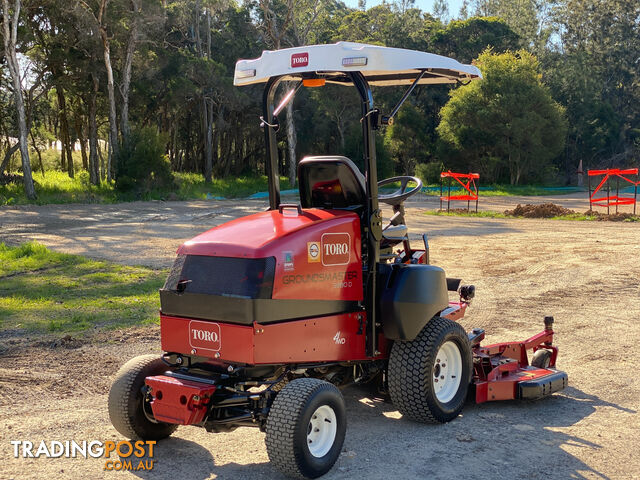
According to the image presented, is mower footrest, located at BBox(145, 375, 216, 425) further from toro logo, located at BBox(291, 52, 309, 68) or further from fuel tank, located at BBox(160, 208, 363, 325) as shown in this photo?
toro logo, located at BBox(291, 52, 309, 68)

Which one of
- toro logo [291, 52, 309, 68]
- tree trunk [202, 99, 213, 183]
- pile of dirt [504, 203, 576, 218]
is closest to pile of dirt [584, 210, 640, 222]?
pile of dirt [504, 203, 576, 218]

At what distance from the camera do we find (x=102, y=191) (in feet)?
105

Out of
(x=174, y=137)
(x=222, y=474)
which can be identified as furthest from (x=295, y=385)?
(x=174, y=137)

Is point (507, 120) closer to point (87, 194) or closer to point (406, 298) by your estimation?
point (87, 194)

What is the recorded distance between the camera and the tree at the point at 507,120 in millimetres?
42500

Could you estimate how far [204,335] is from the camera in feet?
15.1

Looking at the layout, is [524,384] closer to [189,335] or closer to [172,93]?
[189,335]

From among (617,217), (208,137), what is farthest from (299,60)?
(208,137)

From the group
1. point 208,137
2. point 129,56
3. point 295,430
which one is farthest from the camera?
point 208,137

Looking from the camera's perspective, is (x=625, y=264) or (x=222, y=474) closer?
(x=222, y=474)

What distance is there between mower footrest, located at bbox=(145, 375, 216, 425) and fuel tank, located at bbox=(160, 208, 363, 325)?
1.47ft

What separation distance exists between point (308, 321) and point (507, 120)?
1609 inches

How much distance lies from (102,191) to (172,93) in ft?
42.1

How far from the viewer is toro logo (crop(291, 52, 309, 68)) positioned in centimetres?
495
